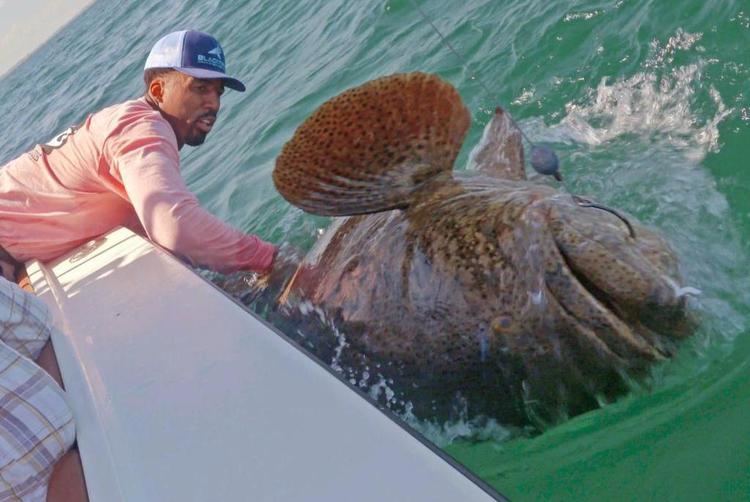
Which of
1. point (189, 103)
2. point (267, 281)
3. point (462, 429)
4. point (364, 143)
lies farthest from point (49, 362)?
point (189, 103)

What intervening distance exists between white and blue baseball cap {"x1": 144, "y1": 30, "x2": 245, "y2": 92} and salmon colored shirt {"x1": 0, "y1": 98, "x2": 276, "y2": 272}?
1.05 feet

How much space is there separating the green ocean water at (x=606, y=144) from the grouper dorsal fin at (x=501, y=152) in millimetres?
500

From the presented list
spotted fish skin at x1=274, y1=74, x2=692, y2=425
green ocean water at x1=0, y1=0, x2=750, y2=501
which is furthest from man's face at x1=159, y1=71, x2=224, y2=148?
spotted fish skin at x1=274, y1=74, x2=692, y2=425

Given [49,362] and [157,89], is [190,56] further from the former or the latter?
[49,362]

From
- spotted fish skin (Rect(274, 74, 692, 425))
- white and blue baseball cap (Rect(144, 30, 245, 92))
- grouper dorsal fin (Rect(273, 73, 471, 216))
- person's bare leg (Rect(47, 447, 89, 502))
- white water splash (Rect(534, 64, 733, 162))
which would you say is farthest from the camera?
white and blue baseball cap (Rect(144, 30, 245, 92))

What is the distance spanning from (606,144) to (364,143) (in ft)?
6.83

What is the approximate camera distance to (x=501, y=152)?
371 cm

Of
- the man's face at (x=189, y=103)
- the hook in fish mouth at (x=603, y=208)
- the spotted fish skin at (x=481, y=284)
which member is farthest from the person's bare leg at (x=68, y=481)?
the man's face at (x=189, y=103)

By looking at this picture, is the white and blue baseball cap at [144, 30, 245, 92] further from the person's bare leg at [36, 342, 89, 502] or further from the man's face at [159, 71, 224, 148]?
the person's bare leg at [36, 342, 89, 502]

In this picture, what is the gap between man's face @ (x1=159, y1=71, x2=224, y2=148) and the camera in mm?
4473

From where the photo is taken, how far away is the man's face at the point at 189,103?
14.7ft

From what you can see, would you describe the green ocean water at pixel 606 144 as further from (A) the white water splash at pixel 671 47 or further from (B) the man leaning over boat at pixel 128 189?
(B) the man leaning over boat at pixel 128 189

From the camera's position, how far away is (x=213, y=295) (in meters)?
3.14

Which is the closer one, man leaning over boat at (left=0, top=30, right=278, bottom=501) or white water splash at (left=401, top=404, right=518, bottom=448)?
white water splash at (left=401, top=404, right=518, bottom=448)
